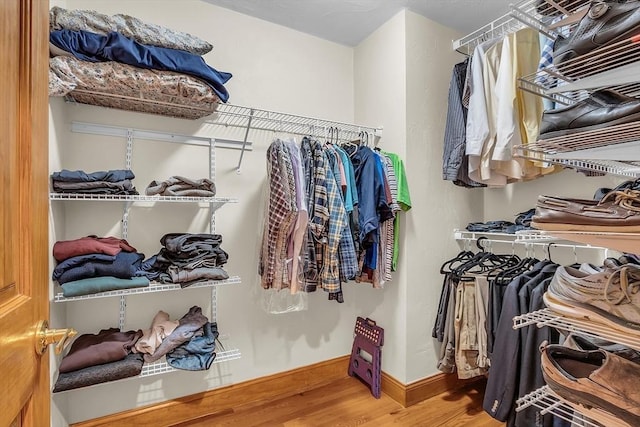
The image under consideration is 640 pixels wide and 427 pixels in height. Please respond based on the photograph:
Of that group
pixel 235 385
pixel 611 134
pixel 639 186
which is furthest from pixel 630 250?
pixel 235 385

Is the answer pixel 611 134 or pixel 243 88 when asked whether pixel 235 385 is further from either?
pixel 611 134

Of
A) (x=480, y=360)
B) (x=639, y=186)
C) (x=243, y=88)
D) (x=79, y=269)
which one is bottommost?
(x=480, y=360)

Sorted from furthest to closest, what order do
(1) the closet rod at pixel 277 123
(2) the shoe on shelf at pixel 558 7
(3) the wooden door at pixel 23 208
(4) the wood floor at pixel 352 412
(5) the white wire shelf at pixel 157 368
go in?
(1) the closet rod at pixel 277 123
(4) the wood floor at pixel 352 412
(5) the white wire shelf at pixel 157 368
(2) the shoe on shelf at pixel 558 7
(3) the wooden door at pixel 23 208

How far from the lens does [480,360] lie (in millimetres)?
1767

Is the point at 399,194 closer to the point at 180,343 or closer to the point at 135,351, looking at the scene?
the point at 180,343

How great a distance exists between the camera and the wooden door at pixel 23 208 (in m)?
0.54

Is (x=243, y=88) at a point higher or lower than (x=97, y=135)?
higher

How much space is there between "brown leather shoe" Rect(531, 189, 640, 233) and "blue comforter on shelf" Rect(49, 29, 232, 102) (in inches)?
55.7

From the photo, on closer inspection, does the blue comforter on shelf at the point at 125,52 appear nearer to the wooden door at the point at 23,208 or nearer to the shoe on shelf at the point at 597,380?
the wooden door at the point at 23,208

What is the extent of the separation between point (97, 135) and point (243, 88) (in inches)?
33.1

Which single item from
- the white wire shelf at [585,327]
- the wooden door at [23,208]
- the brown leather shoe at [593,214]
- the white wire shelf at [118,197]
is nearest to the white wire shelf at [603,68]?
the brown leather shoe at [593,214]

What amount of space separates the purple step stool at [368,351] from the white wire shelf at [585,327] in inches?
50.5

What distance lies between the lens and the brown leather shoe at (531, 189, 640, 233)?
2.35 feet

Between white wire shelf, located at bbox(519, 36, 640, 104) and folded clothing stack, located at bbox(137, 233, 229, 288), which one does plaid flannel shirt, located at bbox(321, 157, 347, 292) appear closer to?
folded clothing stack, located at bbox(137, 233, 229, 288)
